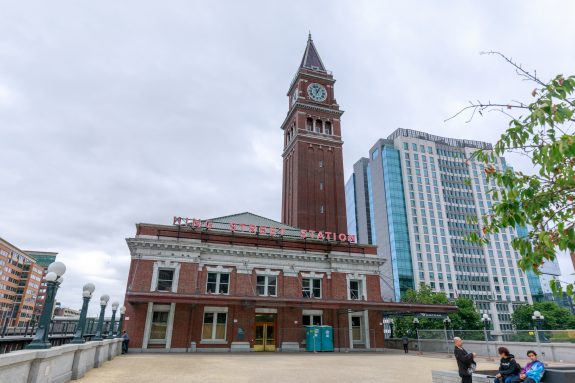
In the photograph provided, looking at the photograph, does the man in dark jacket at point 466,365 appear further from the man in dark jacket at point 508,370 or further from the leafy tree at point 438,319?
the leafy tree at point 438,319

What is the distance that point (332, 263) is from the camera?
39.6 metres

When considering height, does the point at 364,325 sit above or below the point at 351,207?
below

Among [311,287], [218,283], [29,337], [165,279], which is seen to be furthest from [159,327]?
[311,287]

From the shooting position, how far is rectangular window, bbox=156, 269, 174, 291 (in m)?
34.2

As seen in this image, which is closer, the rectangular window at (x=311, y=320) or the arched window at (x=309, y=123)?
the rectangular window at (x=311, y=320)

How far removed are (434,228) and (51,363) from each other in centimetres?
12313

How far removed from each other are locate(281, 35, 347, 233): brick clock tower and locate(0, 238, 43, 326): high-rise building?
12059cm

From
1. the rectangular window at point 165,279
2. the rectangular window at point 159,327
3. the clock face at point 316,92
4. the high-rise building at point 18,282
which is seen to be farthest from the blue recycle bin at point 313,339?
the high-rise building at point 18,282

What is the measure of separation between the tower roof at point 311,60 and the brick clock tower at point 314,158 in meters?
0.95

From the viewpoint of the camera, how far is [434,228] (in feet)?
394

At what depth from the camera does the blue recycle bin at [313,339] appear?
33875 mm

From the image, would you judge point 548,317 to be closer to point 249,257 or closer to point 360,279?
point 360,279

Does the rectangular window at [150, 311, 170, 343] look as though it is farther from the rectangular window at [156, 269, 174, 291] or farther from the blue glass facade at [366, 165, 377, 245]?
the blue glass facade at [366, 165, 377, 245]

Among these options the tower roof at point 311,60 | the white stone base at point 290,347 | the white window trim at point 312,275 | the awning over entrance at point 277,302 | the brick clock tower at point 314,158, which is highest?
the tower roof at point 311,60
